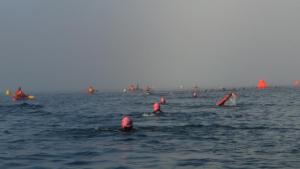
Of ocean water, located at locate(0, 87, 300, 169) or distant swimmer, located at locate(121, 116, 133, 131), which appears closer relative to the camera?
ocean water, located at locate(0, 87, 300, 169)

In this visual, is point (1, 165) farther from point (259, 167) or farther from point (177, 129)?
point (177, 129)

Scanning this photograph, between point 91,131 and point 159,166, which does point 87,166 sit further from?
point 91,131

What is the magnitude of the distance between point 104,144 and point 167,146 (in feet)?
11.7

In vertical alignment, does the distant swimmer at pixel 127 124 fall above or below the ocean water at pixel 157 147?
above

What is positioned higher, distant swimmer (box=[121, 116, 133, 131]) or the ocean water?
distant swimmer (box=[121, 116, 133, 131])

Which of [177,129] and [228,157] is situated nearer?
[228,157]

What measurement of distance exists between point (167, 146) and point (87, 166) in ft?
19.7

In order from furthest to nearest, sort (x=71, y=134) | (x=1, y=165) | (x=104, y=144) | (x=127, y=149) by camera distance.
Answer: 1. (x=71, y=134)
2. (x=104, y=144)
3. (x=127, y=149)
4. (x=1, y=165)

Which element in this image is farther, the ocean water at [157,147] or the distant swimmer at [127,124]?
the distant swimmer at [127,124]

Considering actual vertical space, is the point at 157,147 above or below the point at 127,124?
below

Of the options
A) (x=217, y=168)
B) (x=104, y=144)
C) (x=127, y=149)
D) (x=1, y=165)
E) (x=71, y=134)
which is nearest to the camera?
(x=217, y=168)

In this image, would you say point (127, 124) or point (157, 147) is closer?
point (157, 147)

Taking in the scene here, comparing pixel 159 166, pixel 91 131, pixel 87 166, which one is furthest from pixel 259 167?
pixel 91 131

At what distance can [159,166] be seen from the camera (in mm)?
17281
